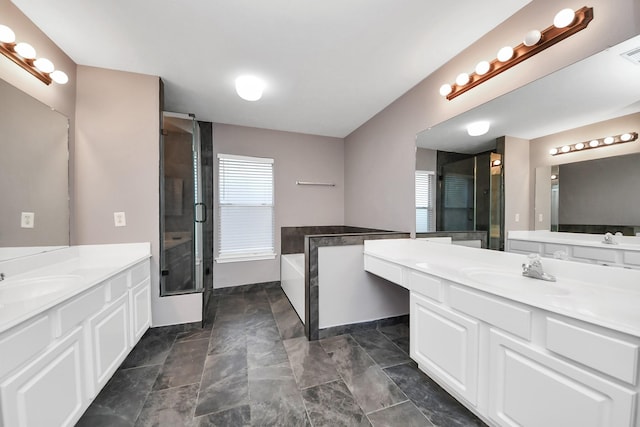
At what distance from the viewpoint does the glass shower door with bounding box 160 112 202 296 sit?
2.31 meters

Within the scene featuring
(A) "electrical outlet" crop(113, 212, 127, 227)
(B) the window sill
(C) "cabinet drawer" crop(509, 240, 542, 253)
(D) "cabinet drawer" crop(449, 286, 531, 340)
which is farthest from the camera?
(B) the window sill

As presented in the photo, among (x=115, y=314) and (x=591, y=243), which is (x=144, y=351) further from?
(x=591, y=243)

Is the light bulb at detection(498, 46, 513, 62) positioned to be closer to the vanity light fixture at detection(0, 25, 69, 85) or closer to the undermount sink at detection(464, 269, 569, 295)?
the undermount sink at detection(464, 269, 569, 295)

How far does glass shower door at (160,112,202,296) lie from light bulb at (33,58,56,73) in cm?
74

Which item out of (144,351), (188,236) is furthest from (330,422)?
(188,236)

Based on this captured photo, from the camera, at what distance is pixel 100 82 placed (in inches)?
78.8

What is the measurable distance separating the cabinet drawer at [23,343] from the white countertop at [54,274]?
0.05 metres

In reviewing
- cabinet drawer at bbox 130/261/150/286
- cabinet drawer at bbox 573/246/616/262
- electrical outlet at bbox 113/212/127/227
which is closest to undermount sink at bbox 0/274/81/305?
cabinet drawer at bbox 130/261/150/286

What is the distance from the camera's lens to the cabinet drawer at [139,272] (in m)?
1.82

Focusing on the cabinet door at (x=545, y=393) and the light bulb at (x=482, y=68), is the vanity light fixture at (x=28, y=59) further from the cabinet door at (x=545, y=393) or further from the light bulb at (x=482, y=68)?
the cabinet door at (x=545, y=393)

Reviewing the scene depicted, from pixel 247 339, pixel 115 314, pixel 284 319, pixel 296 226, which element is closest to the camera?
pixel 115 314

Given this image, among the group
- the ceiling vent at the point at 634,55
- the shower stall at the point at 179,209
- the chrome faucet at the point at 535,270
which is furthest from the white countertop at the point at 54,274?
the ceiling vent at the point at 634,55

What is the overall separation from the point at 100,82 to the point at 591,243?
366 cm

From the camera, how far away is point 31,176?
5.05 feet
